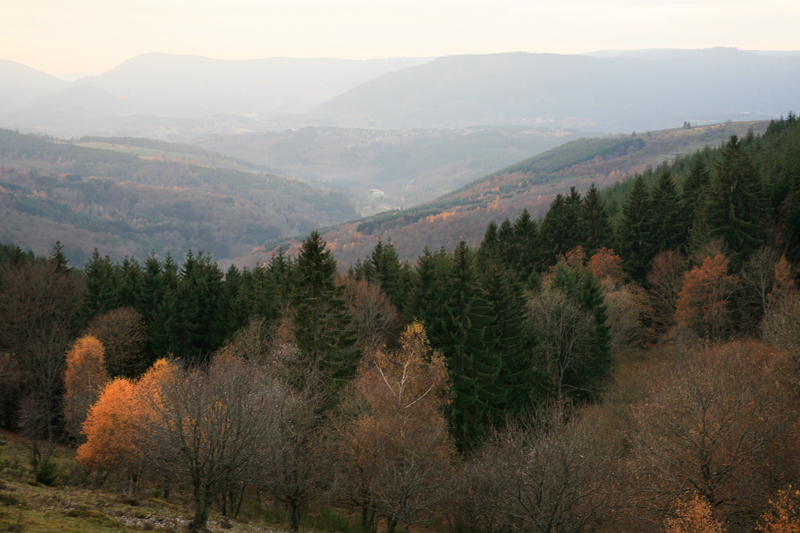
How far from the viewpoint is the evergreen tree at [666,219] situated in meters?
60.2

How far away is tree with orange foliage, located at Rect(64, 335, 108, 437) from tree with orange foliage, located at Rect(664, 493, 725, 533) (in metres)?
42.2

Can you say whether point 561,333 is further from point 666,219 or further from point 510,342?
point 666,219

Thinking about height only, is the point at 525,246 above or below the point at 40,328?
above

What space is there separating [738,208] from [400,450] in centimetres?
4340

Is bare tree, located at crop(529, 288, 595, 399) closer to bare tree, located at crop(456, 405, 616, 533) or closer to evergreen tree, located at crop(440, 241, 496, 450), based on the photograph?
evergreen tree, located at crop(440, 241, 496, 450)

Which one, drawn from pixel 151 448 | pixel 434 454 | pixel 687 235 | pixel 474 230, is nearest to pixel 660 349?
pixel 687 235

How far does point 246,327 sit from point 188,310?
28.7ft

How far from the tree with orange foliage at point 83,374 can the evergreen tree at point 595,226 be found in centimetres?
5503

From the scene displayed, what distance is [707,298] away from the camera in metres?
47.0

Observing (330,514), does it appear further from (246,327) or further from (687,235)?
(687,235)

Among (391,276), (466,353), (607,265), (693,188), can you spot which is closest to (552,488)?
(466,353)

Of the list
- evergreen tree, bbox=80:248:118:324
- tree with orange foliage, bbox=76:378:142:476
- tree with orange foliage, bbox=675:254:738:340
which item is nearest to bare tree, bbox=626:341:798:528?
tree with orange foliage, bbox=675:254:738:340

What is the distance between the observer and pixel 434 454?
2741 cm

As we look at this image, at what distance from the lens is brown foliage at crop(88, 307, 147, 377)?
49.3 metres
